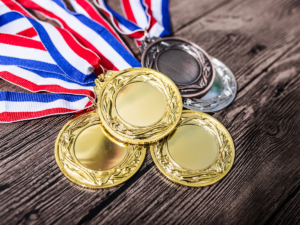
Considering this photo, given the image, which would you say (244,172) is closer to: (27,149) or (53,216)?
(53,216)

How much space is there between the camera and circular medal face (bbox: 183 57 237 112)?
119 centimetres

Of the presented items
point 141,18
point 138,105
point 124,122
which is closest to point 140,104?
point 138,105

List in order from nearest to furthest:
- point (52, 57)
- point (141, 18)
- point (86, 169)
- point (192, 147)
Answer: point (86, 169) < point (192, 147) < point (52, 57) < point (141, 18)

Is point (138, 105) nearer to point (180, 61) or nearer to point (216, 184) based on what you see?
point (180, 61)

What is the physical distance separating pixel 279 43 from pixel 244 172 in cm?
101

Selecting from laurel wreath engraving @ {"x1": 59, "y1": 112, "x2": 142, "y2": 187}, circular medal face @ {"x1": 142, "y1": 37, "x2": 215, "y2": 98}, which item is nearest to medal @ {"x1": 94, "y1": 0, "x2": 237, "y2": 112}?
circular medal face @ {"x1": 142, "y1": 37, "x2": 215, "y2": 98}

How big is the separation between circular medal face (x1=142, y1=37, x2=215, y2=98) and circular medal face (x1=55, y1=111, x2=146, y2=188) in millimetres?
426

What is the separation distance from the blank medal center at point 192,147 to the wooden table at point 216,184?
11 cm

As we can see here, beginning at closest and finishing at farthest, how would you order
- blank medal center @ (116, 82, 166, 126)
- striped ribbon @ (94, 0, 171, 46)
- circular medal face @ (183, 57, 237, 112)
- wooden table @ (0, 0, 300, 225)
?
wooden table @ (0, 0, 300, 225) → blank medal center @ (116, 82, 166, 126) → circular medal face @ (183, 57, 237, 112) → striped ribbon @ (94, 0, 171, 46)

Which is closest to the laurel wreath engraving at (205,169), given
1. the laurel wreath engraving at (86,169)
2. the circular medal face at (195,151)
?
the circular medal face at (195,151)

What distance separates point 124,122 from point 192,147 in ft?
1.10

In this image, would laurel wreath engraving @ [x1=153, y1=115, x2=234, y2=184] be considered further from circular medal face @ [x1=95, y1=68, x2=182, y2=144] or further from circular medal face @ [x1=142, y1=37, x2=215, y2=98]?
circular medal face @ [x1=142, y1=37, x2=215, y2=98]

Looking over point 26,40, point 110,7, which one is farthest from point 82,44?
point 110,7

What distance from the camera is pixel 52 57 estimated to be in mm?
1197
